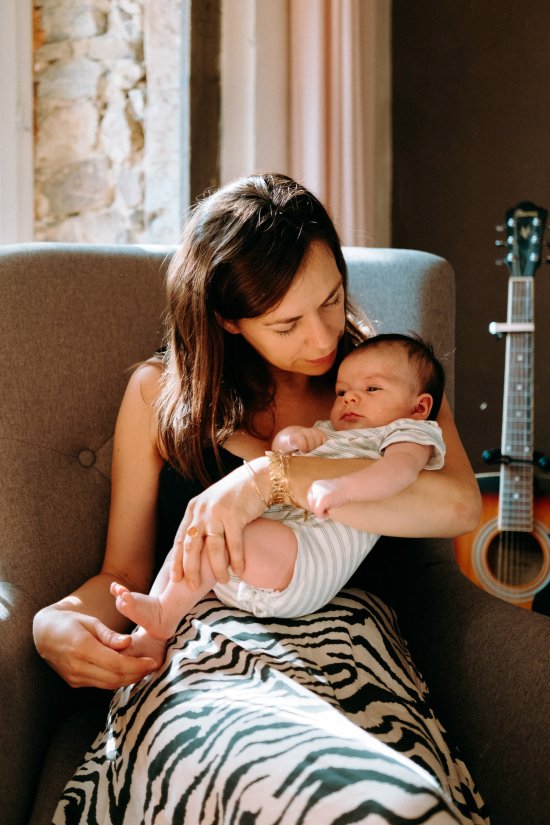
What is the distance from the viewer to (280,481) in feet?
4.05

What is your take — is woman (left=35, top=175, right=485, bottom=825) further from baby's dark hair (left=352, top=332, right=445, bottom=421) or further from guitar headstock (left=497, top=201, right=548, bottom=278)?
guitar headstock (left=497, top=201, right=548, bottom=278)

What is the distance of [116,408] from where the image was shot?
158 cm

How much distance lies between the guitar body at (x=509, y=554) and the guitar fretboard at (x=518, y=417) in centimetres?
3

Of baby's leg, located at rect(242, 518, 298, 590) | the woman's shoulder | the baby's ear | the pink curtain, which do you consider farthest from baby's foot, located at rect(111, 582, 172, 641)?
the pink curtain

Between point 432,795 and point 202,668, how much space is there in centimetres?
38

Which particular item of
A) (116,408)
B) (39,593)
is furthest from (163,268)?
(39,593)

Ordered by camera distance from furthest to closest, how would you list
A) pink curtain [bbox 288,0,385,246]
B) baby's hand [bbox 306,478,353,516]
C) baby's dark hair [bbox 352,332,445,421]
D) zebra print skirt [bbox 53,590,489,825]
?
1. pink curtain [bbox 288,0,385,246]
2. baby's dark hair [bbox 352,332,445,421]
3. baby's hand [bbox 306,478,353,516]
4. zebra print skirt [bbox 53,590,489,825]

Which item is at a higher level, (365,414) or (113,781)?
(365,414)

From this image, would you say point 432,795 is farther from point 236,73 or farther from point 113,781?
point 236,73

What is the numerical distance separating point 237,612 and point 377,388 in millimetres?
415

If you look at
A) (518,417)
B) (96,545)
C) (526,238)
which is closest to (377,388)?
(96,545)

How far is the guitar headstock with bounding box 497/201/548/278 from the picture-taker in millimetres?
2291

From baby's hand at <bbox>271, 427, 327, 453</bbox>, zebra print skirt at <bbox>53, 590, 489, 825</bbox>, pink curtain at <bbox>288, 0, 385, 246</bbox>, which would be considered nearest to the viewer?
zebra print skirt at <bbox>53, 590, 489, 825</bbox>

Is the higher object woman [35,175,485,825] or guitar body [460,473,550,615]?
woman [35,175,485,825]
